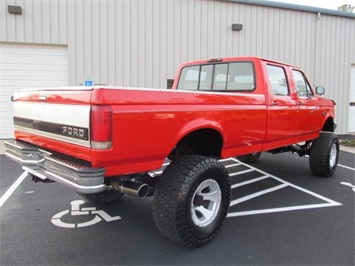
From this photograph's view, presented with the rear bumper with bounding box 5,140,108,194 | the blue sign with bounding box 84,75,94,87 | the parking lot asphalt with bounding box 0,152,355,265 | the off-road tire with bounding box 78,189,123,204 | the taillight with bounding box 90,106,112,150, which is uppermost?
the blue sign with bounding box 84,75,94,87

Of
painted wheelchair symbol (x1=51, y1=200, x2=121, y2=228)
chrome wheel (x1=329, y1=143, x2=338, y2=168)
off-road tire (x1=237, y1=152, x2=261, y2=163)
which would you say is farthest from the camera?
off-road tire (x1=237, y1=152, x2=261, y2=163)

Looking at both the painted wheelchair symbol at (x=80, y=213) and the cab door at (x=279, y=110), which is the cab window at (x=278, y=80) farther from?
the painted wheelchair symbol at (x=80, y=213)

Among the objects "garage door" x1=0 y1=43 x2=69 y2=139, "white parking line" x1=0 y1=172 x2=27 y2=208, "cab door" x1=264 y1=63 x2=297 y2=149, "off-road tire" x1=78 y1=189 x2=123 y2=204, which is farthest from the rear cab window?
"garage door" x1=0 y1=43 x2=69 y2=139

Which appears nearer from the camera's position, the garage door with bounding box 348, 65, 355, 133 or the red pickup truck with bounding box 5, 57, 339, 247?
the red pickup truck with bounding box 5, 57, 339, 247

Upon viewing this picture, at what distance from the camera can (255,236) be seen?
3.57m

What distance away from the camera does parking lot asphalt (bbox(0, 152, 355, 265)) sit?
3.12m

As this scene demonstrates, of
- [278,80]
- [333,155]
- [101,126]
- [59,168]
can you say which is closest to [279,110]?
[278,80]

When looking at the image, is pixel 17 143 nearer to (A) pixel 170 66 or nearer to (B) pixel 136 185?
(B) pixel 136 185

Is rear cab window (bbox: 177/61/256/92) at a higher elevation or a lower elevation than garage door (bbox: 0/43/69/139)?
lower

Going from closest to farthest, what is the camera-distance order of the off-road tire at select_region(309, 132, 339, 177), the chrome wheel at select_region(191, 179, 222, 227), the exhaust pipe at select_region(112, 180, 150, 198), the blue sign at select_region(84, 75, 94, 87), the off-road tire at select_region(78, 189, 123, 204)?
1. the exhaust pipe at select_region(112, 180, 150, 198)
2. the chrome wheel at select_region(191, 179, 222, 227)
3. the off-road tire at select_region(78, 189, 123, 204)
4. the off-road tire at select_region(309, 132, 339, 177)
5. the blue sign at select_region(84, 75, 94, 87)

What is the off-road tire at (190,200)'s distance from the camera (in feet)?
9.82

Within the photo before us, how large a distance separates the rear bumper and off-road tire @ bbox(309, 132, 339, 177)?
172 inches

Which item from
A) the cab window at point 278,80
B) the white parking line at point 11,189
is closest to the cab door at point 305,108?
the cab window at point 278,80

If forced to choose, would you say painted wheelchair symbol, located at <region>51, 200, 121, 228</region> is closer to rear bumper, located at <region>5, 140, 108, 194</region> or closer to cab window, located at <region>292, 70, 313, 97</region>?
rear bumper, located at <region>5, 140, 108, 194</region>
